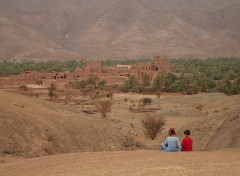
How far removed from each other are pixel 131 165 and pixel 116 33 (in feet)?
543

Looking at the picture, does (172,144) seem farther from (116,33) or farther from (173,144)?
(116,33)

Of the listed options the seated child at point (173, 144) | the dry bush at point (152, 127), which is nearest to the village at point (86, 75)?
the dry bush at point (152, 127)

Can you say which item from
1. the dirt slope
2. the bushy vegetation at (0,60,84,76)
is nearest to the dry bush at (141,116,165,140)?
the dirt slope

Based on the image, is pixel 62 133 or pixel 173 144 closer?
pixel 173 144

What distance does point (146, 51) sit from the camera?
164m

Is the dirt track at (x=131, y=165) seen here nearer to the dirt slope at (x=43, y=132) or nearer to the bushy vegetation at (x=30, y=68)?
the dirt slope at (x=43, y=132)

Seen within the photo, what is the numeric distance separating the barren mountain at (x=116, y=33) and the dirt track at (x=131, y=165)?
133 meters

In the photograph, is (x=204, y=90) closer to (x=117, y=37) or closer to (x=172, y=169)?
(x=172, y=169)

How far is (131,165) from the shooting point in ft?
37.4

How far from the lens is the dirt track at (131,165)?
34.2ft

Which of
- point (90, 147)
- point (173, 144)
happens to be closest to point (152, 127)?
point (90, 147)

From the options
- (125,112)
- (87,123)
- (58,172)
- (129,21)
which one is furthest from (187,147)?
(129,21)

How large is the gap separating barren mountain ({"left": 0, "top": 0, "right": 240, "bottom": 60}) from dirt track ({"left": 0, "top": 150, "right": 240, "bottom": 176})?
437 ft

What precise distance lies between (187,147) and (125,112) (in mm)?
31809
